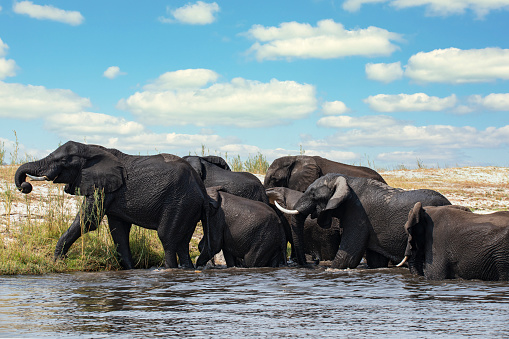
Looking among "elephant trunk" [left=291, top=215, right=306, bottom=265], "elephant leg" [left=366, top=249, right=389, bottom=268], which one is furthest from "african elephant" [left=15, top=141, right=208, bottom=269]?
"elephant leg" [left=366, top=249, right=389, bottom=268]

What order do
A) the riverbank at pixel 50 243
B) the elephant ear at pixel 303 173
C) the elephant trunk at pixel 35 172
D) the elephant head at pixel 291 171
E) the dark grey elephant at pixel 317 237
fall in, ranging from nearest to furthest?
1. the riverbank at pixel 50 243
2. the elephant trunk at pixel 35 172
3. the dark grey elephant at pixel 317 237
4. the elephant ear at pixel 303 173
5. the elephant head at pixel 291 171

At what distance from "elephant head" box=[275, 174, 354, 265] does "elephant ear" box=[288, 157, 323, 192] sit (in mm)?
3998

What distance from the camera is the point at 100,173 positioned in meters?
11.9

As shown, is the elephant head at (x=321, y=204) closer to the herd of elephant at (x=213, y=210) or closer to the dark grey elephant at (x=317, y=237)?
the herd of elephant at (x=213, y=210)

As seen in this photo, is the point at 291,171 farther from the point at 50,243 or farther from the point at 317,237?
the point at 50,243

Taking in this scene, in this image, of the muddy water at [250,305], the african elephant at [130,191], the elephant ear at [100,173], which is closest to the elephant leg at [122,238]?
the african elephant at [130,191]

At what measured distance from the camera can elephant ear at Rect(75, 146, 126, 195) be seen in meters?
11.9

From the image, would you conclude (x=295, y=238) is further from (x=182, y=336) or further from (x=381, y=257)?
(x=182, y=336)

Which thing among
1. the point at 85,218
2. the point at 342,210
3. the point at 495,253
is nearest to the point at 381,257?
the point at 342,210

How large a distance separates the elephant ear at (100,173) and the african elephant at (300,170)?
18.9 feet

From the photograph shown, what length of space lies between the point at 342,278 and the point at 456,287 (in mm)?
1938

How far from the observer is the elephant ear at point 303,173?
1669 centimetres

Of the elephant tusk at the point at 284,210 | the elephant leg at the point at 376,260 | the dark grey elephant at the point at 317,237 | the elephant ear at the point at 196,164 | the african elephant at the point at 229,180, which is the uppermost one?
the elephant ear at the point at 196,164

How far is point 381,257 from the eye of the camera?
463 inches
